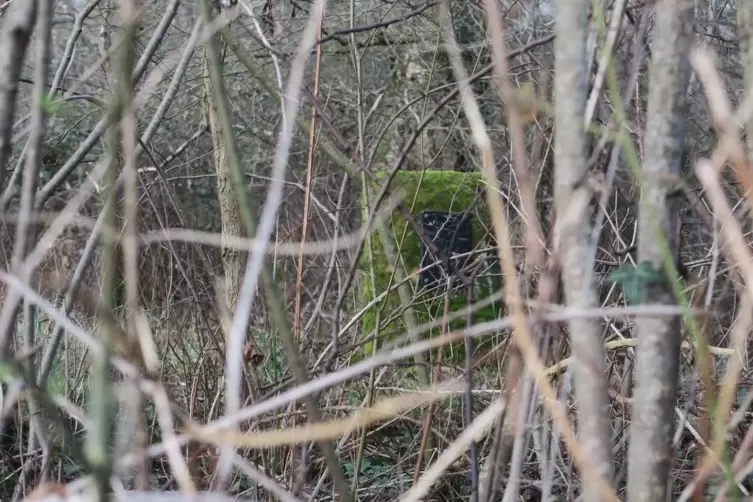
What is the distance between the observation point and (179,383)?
2807 millimetres

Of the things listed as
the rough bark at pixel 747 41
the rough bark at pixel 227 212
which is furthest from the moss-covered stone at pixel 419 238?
the rough bark at pixel 747 41

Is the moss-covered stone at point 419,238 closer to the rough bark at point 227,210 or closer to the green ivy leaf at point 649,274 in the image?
the rough bark at point 227,210

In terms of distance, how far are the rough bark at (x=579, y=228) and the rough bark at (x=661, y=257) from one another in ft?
0.17

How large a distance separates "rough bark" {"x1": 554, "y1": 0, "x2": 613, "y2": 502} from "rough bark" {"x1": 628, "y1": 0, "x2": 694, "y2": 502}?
2.0 inches

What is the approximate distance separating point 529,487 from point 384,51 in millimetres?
5195

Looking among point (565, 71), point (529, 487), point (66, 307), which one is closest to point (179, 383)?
point (66, 307)

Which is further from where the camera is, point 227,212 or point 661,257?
point 227,212

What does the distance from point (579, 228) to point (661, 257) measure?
0.40ft

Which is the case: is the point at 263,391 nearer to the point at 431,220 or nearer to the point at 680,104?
the point at 680,104

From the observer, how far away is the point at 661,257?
1045 mm

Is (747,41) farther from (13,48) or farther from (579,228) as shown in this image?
(13,48)

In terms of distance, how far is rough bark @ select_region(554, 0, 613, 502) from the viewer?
1012 mm

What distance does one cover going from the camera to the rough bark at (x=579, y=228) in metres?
1.01

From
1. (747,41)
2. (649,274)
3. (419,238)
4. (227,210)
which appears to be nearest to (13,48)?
(649,274)
